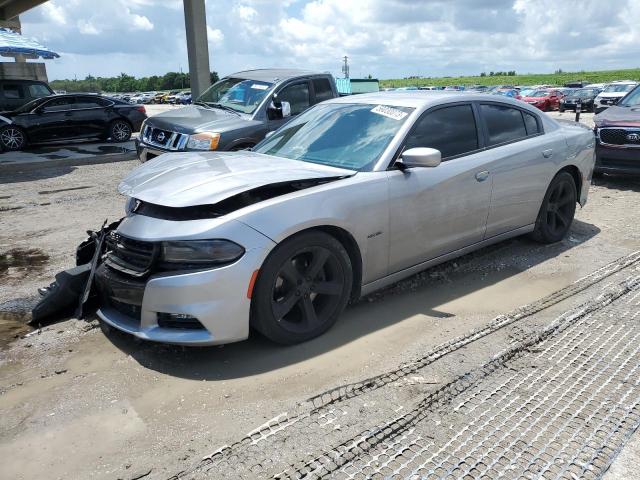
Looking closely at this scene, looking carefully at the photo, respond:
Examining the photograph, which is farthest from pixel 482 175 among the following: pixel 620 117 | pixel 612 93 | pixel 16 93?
pixel 612 93

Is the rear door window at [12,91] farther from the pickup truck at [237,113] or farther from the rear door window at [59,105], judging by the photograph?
the pickup truck at [237,113]

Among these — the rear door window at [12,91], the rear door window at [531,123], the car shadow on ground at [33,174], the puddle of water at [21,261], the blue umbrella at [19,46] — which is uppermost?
the blue umbrella at [19,46]

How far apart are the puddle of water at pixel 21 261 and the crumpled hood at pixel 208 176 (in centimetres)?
185

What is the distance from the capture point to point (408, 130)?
13.7 feet

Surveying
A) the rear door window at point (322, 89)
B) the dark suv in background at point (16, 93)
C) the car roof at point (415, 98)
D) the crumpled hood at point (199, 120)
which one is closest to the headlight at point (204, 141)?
the crumpled hood at point (199, 120)

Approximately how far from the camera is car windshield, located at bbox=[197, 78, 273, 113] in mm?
8422

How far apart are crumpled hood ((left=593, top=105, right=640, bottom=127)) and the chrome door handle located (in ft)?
16.4

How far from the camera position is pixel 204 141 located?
7.54 meters

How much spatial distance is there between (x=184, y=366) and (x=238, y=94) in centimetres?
625

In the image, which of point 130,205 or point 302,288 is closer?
point 302,288

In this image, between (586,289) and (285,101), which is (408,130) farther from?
(285,101)

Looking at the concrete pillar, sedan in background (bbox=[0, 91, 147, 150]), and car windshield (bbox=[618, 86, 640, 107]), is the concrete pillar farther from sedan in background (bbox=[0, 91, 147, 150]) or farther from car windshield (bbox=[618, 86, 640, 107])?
car windshield (bbox=[618, 86, 640, 107])

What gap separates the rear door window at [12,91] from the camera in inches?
654

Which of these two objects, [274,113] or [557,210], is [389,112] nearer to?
[557,210]
